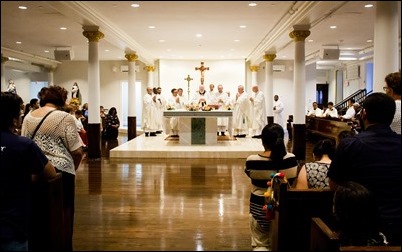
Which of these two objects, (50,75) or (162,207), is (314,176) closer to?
(162,207)

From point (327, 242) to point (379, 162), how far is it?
56 cm

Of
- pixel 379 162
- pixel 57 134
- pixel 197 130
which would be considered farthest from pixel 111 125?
pixel 379 162

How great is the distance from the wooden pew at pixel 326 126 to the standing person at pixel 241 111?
7.81ft

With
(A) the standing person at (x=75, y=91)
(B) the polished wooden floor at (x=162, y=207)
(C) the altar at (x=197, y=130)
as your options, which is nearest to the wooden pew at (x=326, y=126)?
(C) the altar at (x=197, y=130)

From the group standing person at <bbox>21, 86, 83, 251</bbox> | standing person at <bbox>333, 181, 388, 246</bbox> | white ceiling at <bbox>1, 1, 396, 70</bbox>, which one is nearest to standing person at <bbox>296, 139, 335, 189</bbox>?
standing person at <bbox>333, 181, 388, 246</bbox>

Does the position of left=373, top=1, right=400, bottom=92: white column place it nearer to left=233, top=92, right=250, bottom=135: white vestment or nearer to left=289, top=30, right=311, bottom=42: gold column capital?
left=289, top=30, right=311, bottom=42: gold column capital

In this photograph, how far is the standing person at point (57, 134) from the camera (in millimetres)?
3562

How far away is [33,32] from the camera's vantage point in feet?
37.4

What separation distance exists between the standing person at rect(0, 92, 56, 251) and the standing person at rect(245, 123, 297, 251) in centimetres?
168

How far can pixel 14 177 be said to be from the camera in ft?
8.64

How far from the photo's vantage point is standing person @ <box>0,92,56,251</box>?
101 inches

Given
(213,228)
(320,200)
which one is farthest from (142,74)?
(320,200)

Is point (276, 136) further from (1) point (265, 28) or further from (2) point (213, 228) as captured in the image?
(1) point (265, 28)

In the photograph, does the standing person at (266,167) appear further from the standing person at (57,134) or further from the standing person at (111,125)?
the standing person at (111,125)
